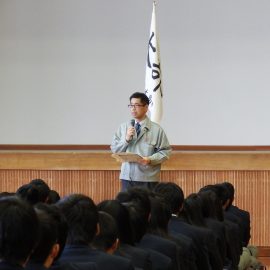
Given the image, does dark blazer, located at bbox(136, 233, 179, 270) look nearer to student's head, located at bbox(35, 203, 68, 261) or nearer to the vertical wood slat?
student's head, located at bbox(35, 203, 68, 261)

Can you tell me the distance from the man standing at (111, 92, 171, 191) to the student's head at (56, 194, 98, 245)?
3033 millimetres

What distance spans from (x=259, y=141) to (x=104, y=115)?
184cm

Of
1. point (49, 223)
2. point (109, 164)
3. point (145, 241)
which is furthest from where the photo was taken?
point (109, 164)

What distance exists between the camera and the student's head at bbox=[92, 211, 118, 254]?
8.94 ft

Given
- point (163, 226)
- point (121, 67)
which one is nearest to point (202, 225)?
point (163, 226)

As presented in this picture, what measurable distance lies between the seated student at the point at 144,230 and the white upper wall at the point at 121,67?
16.5 ft

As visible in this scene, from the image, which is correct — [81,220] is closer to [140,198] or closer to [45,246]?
[45,246]

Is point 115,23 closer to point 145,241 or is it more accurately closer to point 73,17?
point 73,17

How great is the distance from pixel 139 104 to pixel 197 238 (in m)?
2.01

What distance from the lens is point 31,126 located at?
8555 mm

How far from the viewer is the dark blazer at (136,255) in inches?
118

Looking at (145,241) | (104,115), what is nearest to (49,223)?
(145,241)

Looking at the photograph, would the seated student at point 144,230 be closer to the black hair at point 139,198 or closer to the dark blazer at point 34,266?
the black hair at point 139,198

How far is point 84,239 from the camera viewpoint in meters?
2.60
